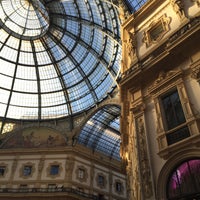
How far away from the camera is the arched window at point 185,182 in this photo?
40.5ft

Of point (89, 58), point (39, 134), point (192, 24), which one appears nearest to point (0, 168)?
point (39, 134)

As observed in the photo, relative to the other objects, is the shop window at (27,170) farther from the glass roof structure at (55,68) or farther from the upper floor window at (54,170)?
the glass roof structure at (55,68)

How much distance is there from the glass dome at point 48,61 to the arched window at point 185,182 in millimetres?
27370

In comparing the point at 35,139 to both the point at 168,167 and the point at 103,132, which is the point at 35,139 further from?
the point at 168,167

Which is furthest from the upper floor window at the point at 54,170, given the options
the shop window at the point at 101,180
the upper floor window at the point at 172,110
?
the upper floor window at the point at 172,110

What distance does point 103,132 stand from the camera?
144ft

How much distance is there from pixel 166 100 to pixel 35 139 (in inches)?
1046

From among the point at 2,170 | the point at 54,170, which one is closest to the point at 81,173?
the point at 54,170

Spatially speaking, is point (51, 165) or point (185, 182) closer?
point (185, 182)

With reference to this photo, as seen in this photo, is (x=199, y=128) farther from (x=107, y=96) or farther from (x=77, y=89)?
(x=77, y=89)

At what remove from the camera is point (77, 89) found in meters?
45.2

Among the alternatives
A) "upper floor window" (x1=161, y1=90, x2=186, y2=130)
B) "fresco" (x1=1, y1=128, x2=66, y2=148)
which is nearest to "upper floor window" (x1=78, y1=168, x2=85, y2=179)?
"fresco" (x1=1, y1=128, x2=66, y2=148)

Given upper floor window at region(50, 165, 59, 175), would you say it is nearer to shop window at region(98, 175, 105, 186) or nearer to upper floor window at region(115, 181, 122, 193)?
shop window at region(98, 175, 105, 186)

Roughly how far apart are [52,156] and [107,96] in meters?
11.8
